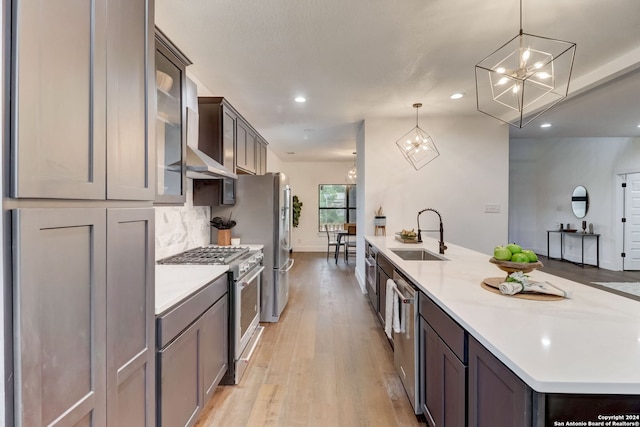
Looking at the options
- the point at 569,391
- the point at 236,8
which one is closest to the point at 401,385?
the point at 569,391

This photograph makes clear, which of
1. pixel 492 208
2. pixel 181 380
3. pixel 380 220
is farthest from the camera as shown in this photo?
pixel 492 208

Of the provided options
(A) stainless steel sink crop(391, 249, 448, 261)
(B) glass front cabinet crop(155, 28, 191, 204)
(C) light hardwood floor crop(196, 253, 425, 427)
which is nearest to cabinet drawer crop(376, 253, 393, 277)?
(A) stainless steel sink crop(391, 249, 448, 261)

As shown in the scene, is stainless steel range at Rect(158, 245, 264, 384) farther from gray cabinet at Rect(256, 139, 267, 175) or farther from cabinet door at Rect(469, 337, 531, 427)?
gray cabinet at Rect(256, 139, 267, 175)

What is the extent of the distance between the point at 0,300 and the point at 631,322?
194cm

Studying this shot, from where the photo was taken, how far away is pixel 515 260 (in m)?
1.58

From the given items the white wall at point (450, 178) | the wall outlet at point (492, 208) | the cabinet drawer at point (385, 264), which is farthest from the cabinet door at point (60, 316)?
the wall outlet at point (492, 208)

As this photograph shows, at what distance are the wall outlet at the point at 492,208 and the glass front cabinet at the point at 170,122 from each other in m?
4.34

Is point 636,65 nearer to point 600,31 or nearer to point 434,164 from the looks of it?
point 600,31

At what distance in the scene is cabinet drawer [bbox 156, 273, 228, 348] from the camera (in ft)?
4.36

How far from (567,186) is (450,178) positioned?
164 inches

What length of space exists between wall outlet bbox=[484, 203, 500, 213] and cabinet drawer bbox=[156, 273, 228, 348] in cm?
415

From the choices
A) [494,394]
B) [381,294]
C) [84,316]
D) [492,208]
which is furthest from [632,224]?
[84,316]

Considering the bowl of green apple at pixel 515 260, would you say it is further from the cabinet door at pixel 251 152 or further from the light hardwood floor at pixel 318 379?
the cabinet door at pixel 251 152

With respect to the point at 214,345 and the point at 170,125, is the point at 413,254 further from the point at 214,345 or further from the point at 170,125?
the point at 170,125
